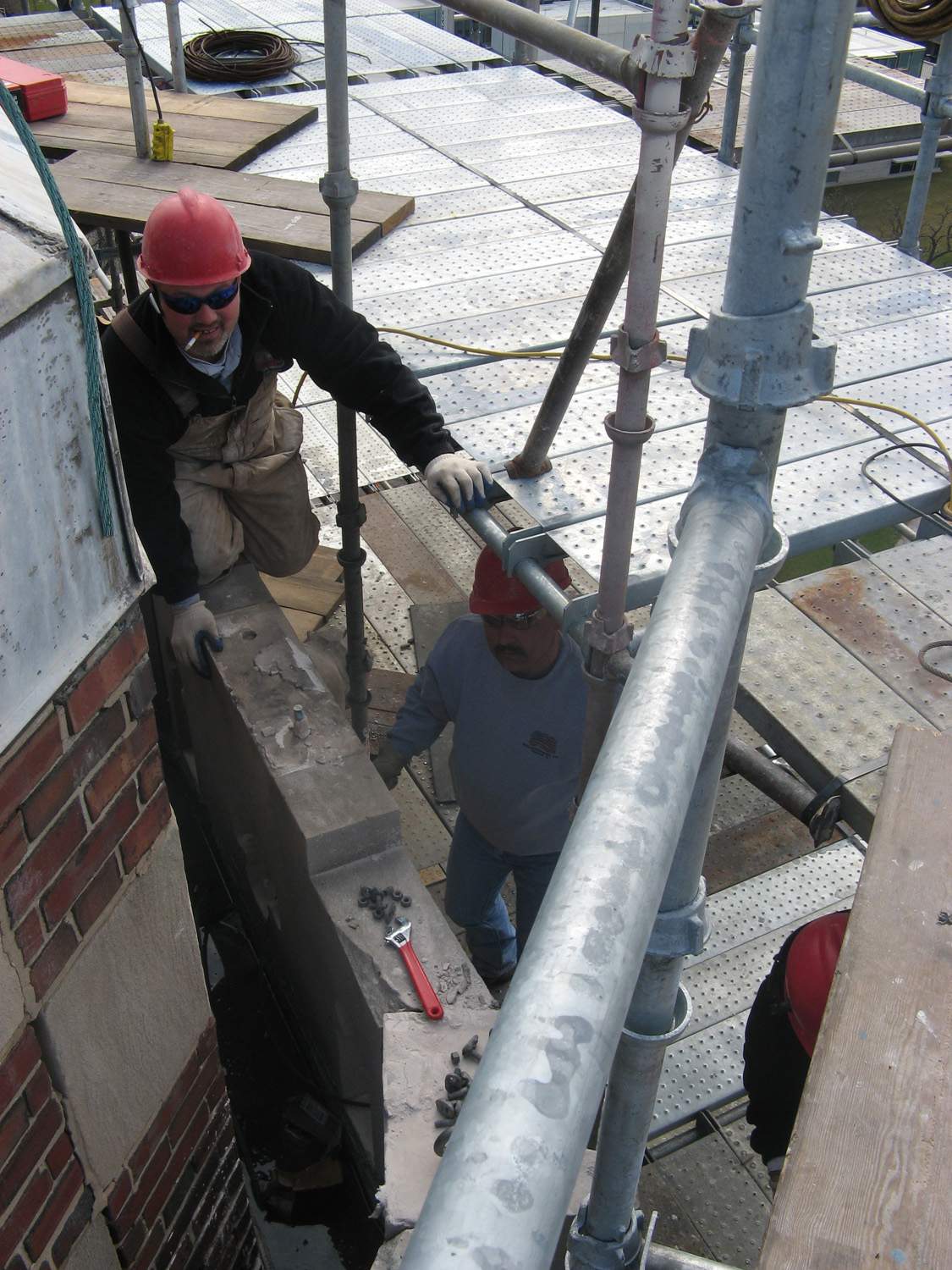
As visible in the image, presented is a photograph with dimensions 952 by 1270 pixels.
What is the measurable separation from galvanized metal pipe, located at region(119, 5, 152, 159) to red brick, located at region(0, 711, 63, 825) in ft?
12.8

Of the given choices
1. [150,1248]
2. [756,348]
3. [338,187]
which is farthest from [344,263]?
[150,1248]

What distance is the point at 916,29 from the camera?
5039 mm

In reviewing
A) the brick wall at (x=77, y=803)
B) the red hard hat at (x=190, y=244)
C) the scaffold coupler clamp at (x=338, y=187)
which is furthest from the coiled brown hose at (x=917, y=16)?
the brick wall at (x=77, y=803)

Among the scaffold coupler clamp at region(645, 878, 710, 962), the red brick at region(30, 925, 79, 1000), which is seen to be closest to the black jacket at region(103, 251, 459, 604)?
the red brick at region(30, 925, 79, 1000)

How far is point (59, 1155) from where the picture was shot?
2.68m

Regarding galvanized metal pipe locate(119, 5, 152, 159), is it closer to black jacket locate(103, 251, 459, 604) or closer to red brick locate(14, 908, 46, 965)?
black jacket locate(103, 251, 459, 604)

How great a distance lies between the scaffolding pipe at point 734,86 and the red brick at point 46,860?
178 inches

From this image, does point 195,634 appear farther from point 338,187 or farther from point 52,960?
point 52,960

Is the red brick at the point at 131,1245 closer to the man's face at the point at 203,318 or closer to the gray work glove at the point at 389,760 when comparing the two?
the gray work glove at the point at 389,760

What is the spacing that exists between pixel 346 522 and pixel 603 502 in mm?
2046

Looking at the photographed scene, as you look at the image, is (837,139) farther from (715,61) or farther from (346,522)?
(715,61)

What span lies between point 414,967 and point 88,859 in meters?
1.43

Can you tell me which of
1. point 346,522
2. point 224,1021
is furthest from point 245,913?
point 346,522

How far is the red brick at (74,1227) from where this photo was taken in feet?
8.98
